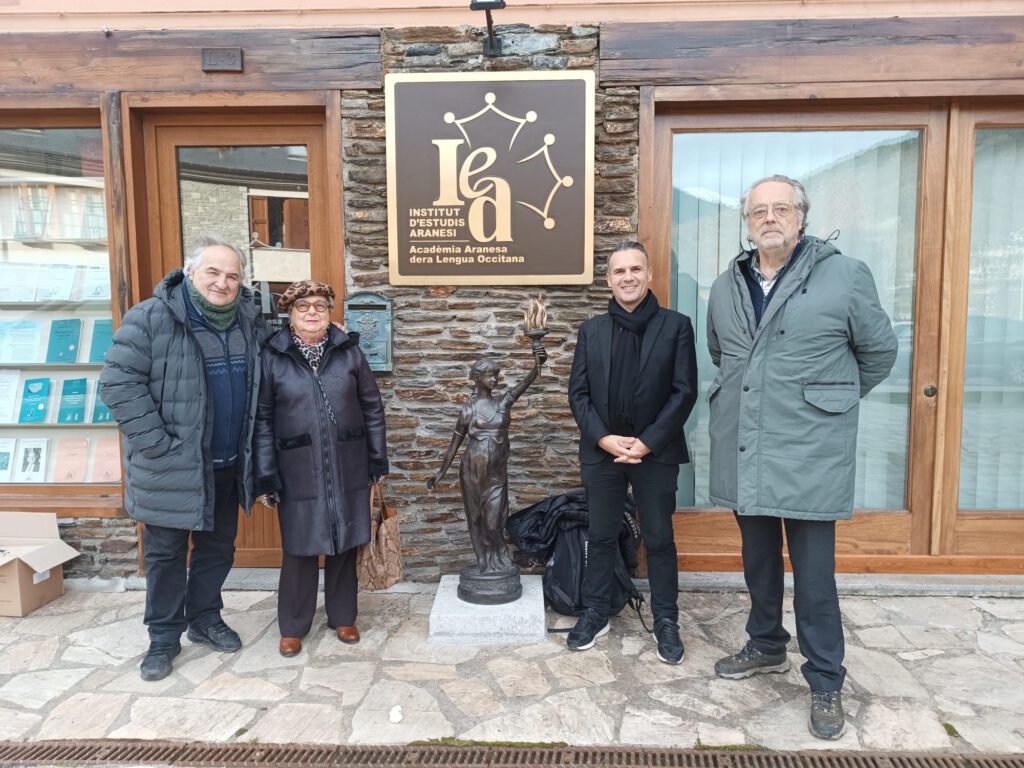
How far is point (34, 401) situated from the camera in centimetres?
443

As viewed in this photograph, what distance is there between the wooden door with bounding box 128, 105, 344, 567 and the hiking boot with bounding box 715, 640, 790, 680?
9.16 ft

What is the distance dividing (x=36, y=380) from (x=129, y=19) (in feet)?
7.64

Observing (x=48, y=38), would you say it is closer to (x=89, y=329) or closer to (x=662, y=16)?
(x=89, y=329)

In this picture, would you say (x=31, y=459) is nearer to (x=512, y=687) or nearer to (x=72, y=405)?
(x=72, y=405)

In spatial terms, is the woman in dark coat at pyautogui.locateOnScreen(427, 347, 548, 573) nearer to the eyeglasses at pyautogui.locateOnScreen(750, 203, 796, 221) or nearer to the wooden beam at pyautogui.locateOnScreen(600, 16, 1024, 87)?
the eyeglasses at pyautogui.locateOnScreen(750, 203, 796, 221)

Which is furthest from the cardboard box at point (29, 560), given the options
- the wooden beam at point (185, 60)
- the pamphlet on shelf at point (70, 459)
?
the wooden beam at point (185, 60)

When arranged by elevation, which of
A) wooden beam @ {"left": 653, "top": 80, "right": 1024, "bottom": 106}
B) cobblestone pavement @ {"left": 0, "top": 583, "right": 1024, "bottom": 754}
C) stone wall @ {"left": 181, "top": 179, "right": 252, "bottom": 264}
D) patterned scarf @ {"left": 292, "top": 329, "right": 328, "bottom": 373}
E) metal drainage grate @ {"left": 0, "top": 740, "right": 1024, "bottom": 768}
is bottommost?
metal drainage grate @ {"left": 0, "top": 740, "right": 1024, "bottom": 768}

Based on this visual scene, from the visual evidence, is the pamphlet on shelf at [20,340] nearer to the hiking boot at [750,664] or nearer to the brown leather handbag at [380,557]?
the brown leather handbag at [380,557]

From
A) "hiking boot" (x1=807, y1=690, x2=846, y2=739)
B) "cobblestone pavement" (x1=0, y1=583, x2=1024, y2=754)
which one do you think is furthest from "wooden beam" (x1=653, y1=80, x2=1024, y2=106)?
"hiking boot" (x1=807, y1=690, x2=846, y2=739)

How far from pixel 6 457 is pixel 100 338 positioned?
38.6 inches

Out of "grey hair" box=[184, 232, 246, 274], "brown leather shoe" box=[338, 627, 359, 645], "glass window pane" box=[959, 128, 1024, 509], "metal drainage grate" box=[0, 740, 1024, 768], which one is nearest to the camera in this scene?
"metal drainage grate" box=[0, 740, 1024, 768]

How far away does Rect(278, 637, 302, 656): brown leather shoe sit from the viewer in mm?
3338

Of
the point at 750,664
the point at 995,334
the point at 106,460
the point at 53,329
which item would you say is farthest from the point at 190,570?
the point at 995,334

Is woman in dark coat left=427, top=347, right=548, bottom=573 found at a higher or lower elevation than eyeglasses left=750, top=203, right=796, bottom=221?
lower
